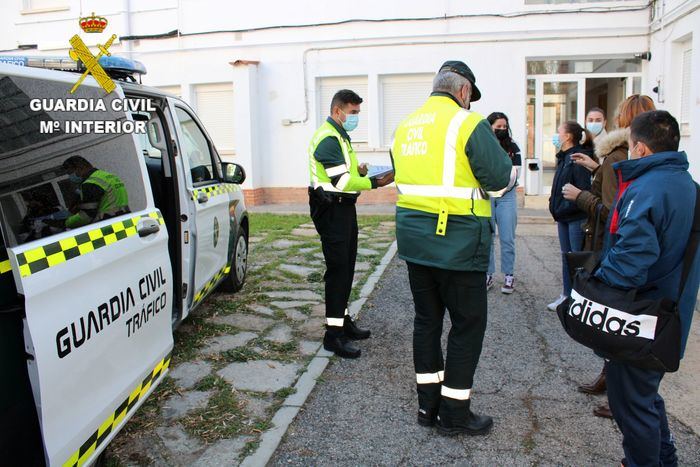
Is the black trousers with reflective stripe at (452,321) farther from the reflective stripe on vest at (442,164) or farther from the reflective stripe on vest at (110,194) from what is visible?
the reflective stripe on vest at (110,194)

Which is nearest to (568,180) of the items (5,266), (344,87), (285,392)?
(285,392)

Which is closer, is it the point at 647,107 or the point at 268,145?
the point at 647,107

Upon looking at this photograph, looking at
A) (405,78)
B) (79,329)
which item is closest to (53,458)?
(79,329)

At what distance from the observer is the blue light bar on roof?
3516mm

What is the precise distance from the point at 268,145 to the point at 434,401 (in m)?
10.6

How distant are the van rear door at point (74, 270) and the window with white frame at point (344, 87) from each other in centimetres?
1026

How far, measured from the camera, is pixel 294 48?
1298cm

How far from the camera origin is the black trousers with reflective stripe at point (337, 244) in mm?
4438

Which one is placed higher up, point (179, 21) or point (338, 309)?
point (179, 21)

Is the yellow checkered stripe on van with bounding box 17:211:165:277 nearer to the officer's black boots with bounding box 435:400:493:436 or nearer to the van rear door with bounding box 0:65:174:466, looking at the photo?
the van rear door with bounding box 0:65:174:466

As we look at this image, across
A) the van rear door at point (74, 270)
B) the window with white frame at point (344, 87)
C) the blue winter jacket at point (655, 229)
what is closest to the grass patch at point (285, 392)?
the van rear door at point (74, 270)

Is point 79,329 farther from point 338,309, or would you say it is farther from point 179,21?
point 179,21

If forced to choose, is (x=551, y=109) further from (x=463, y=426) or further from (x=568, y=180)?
(x=463, y=426)

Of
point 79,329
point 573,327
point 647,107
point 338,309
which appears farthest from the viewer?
point 338,309
